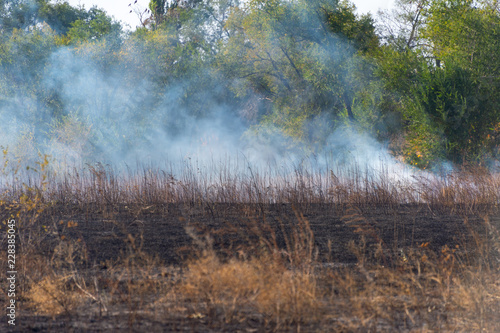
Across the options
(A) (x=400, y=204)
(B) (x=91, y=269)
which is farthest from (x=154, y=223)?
(A) (x=400, y=204)

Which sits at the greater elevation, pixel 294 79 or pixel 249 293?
pixel 294 79

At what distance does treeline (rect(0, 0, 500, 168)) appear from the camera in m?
13.4

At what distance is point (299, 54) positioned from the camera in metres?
17.7

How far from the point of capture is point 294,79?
1797cm

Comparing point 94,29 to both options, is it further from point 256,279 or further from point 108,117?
point 256,279

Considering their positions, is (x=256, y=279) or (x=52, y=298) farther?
(x=52, y=298)

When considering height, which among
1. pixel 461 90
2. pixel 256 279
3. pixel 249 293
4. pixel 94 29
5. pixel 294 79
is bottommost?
pixel 249 293

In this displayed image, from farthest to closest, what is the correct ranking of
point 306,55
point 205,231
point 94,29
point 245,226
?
point 94,29, point 306,55, point 245,226, point 205,231

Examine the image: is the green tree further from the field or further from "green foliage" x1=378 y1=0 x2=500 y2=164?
the field

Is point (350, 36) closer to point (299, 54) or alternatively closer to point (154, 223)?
point (299, 54)

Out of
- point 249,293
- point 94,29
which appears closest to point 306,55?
point 94,29

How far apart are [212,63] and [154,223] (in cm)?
1375

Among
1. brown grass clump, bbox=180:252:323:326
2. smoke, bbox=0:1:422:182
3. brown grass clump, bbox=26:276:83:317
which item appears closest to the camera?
brown grass clump, bbox=180:252:323:326

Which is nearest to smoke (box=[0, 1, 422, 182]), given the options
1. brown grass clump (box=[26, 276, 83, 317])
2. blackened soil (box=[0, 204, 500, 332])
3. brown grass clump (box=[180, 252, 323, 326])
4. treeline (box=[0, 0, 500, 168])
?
treeline (box=[0, 0, 500, 168])
